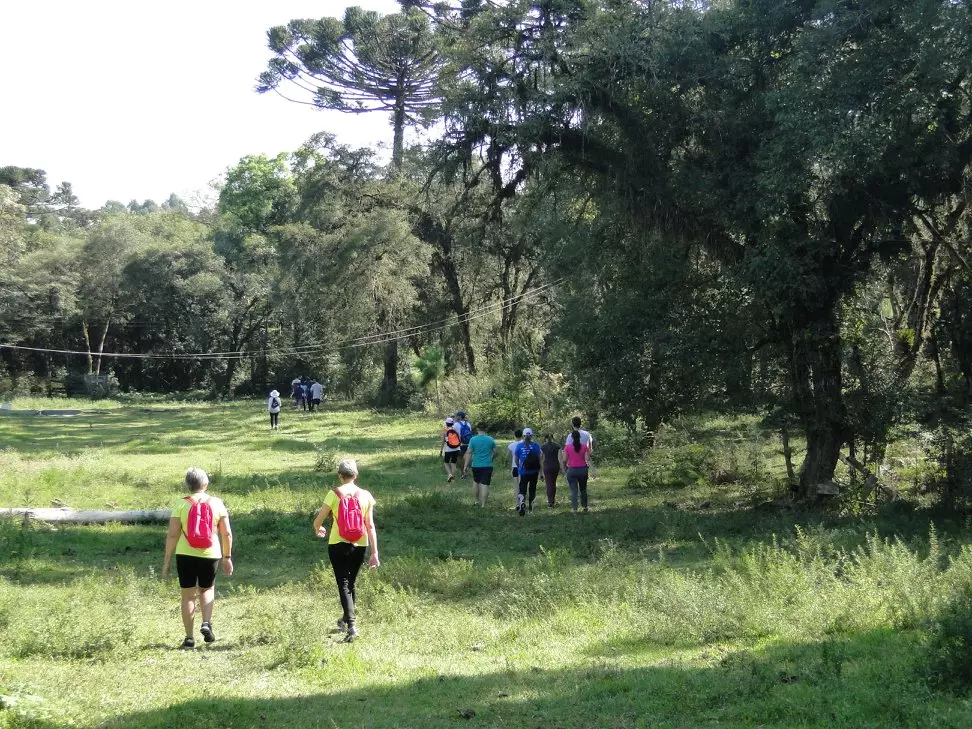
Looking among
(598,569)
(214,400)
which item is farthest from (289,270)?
(598,569)

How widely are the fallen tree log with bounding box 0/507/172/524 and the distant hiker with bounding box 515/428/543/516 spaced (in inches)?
216

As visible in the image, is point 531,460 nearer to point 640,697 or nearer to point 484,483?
point 484,483

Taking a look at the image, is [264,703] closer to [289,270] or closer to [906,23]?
[906,23]

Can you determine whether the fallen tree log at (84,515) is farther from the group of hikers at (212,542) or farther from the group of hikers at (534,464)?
the group of hikers at (212,542)

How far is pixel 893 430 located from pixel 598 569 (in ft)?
23.0

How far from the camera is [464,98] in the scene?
15.0m

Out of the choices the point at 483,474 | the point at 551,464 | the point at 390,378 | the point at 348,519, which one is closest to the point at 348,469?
the point at 348,519

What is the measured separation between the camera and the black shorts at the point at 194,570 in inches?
300

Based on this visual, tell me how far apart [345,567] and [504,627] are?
4.81ft

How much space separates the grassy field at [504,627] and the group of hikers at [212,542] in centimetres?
30

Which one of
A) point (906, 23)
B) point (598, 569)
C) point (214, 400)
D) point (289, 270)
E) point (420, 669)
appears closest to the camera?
point (420, 669)

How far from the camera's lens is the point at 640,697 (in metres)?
5.82

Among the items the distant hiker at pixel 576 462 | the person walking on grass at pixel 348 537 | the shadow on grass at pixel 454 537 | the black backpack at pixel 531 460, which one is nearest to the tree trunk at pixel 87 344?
the shadow on grass at pixel 454 537

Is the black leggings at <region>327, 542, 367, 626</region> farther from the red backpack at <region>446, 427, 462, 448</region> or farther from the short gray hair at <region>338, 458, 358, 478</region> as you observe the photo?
the red backpack at <region>446, 427, 462, 448</region>
